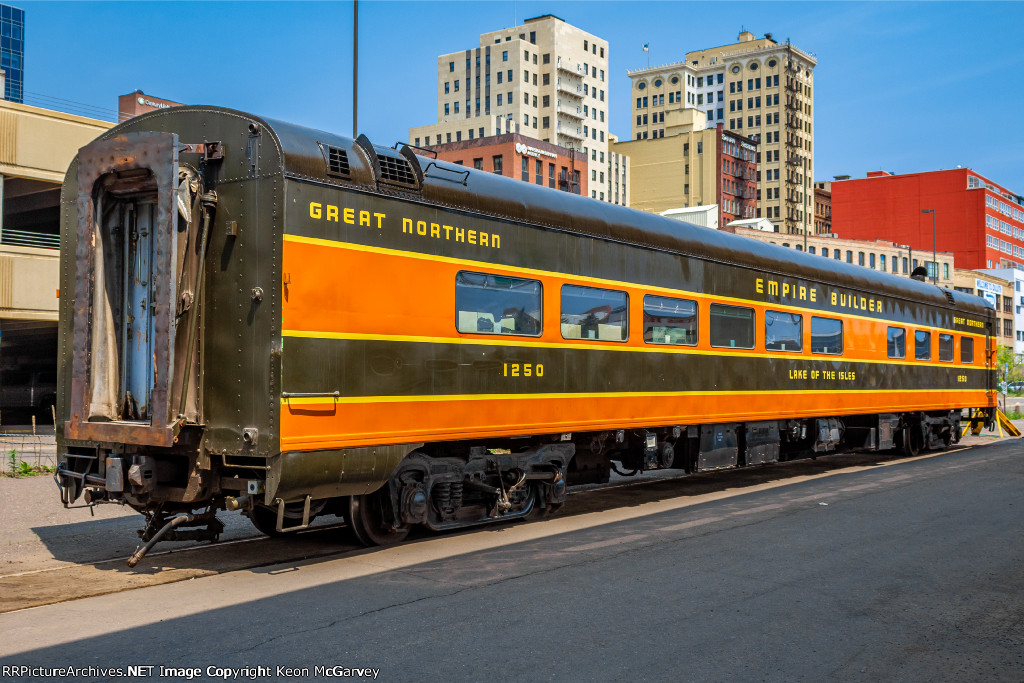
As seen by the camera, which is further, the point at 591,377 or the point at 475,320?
the point at 591,377

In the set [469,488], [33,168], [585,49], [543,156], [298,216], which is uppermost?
[585,49]

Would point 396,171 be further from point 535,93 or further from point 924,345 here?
point 535,93

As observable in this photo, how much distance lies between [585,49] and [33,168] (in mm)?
103565

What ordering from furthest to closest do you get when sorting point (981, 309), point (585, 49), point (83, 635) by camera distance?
1. point (585, 49)
2. point (981, 309)
3. point (83, 635)

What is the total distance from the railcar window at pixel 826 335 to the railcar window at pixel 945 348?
17.9 feet

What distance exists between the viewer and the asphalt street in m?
5.70

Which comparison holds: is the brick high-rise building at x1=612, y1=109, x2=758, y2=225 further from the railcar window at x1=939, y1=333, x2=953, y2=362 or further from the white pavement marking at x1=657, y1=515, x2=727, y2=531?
the white pavement marking at x1=657, y1=515, x2=727, y2=531

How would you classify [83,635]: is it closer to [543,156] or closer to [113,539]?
[113,539]

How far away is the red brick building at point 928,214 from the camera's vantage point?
115m

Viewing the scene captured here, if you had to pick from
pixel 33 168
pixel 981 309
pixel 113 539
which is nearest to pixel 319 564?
pixel 113 539

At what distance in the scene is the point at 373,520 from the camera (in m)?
9.17

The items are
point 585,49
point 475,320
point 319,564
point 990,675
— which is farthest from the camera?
point 585,49

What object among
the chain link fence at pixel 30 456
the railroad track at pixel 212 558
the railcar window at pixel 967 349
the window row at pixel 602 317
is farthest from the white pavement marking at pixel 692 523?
the railcar window at pixel 967 349

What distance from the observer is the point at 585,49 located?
123 meters
